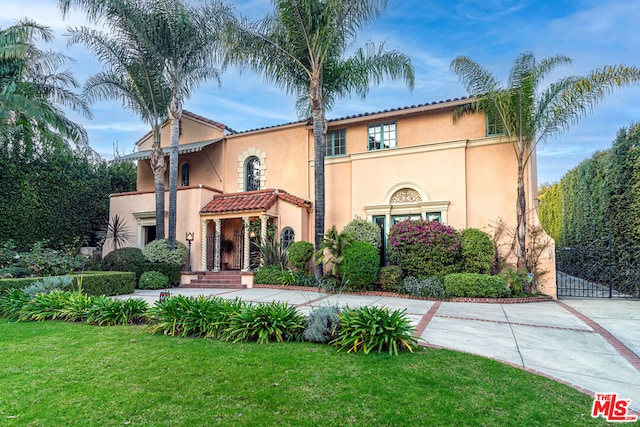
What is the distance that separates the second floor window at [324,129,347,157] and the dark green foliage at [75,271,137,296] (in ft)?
32.2

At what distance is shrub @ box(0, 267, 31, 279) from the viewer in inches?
453

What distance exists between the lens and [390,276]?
1257 centimetres

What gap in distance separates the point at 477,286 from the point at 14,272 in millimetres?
15120

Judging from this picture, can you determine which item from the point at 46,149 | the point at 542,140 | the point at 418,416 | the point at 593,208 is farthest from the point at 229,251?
the point at 593,208

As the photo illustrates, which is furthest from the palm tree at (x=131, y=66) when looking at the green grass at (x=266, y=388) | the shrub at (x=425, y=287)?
the green grass at (x=266, y=388)

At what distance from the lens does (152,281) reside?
14508mm

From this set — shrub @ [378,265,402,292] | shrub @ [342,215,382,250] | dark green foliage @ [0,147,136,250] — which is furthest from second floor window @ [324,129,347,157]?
dark green foliage @ [0,147,136,250]

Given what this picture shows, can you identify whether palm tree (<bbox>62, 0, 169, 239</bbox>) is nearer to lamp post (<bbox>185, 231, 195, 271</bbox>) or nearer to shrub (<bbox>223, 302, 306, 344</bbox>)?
lamp post (<bbox>185, 231, 195, 271</bbox>)

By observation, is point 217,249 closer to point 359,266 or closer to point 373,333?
point 359,266

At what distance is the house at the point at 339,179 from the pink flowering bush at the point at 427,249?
71.3 inches

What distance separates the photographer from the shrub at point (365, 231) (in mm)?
→ 13898

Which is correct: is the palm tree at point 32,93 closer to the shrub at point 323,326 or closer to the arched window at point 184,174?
the arched window at point 184,174

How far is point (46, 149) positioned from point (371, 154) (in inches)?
619

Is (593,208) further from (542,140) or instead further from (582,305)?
(582,305)
